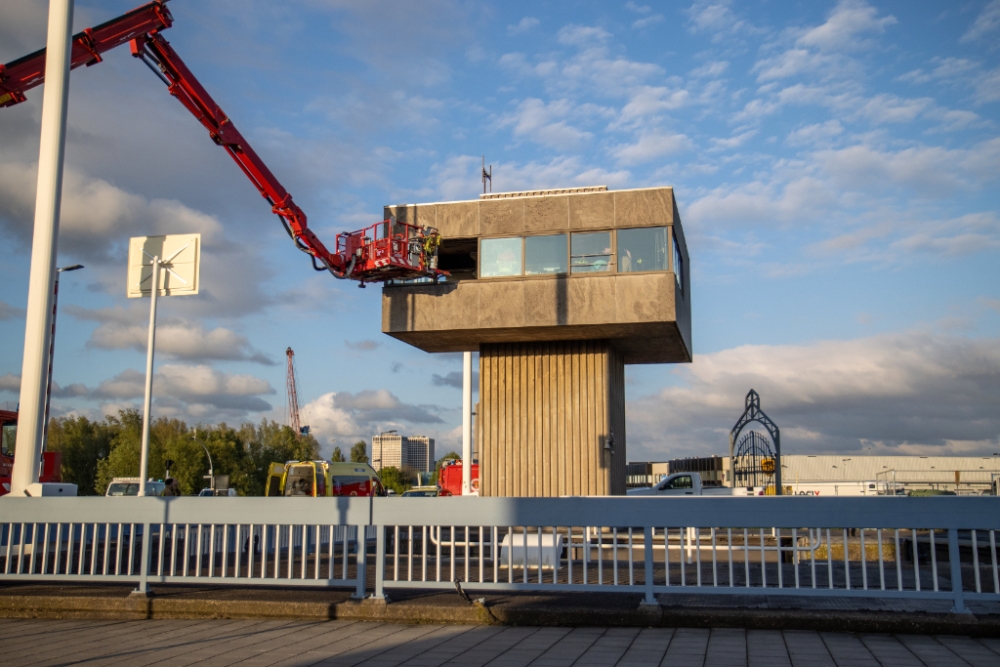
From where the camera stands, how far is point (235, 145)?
2564 cm

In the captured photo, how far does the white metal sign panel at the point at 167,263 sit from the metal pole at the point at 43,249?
137 centimetres

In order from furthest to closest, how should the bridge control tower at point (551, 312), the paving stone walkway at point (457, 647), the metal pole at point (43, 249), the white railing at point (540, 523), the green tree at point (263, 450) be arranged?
the green tree at point (263, 450), the bridge control tower at point (551, 312), the metal pole at point (43, 249), the white railing at point (540, 523), the paving stone walkway at point (457, 647)

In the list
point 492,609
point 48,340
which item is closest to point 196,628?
point 492,609

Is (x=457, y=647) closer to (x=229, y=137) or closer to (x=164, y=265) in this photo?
(x=164, y=265)

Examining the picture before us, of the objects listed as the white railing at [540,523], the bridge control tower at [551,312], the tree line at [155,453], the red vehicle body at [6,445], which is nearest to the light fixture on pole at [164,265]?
the white railing at [540,523]

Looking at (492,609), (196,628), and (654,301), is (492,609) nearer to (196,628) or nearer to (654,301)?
(196,628)

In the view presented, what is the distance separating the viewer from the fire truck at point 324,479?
34.3m

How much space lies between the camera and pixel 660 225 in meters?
23.0

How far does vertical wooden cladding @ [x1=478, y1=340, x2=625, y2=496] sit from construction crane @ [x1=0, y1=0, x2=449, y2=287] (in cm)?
389

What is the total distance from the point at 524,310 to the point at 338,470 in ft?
55.1

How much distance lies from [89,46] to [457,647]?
18.4 meters

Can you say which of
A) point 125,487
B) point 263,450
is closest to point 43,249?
point 125,487

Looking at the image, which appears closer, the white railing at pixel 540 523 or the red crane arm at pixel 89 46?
the white railing at pixel 540 523

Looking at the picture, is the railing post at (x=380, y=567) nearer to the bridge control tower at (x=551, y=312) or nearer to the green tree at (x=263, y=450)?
the bridge control tower at (x=551, y=312)
